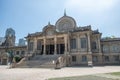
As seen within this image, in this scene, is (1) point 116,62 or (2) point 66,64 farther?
(1) point 116,62

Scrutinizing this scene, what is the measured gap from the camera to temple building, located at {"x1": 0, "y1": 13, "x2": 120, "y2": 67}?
106 feet

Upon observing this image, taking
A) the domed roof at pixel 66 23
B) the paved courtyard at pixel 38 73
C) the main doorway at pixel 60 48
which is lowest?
the paved courtyard at pixel 38 73

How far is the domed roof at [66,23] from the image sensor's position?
38.1 metres

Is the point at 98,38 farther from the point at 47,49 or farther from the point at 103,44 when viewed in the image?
the point at 47,49

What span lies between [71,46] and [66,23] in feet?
26.6

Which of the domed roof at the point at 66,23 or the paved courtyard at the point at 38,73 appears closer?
the paved courtyard at the point at 38,73

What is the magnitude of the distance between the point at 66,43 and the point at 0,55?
29.3 metres

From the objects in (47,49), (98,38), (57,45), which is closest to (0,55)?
(47,49)

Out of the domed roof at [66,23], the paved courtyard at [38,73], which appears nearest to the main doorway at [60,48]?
the domed roof at [66,23]

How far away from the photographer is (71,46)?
113 feet

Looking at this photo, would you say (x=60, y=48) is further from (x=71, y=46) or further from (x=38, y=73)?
(x=38, y=73)

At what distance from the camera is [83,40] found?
33406 mm

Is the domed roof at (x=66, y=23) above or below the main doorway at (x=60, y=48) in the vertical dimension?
above

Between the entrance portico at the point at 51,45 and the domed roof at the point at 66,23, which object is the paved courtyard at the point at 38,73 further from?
the domed roof at the point at 66,23
